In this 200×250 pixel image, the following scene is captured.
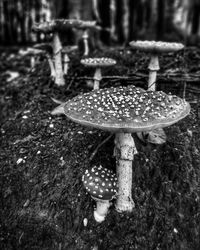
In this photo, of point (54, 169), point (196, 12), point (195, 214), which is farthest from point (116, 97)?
point (196, 12)

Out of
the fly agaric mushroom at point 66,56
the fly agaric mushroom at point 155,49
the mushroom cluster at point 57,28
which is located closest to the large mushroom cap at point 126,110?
the fly agaric mushroom at point 155,49

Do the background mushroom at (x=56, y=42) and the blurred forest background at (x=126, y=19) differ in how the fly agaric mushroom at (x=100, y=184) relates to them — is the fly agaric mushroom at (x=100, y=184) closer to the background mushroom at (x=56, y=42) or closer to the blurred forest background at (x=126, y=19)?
the background mushroom at (x=56, y=42)

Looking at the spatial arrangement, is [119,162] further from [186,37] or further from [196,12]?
[196,12]

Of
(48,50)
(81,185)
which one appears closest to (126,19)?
(48,50)

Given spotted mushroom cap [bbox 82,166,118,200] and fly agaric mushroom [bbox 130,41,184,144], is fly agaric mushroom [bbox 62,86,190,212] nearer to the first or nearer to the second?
spotted mushroom cap [bbox 82,166,118,200]

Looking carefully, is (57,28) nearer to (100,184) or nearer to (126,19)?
(100,184)

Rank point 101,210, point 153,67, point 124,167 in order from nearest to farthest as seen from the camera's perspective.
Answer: point 124,167, point 101,210, point 153,67
